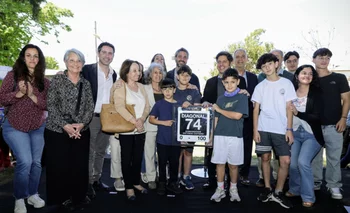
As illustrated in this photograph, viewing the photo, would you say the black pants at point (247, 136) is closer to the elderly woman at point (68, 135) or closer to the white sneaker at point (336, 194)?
the white sneaker at point (336, 194)

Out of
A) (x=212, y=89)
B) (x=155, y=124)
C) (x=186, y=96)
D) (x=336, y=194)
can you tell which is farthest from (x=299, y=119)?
(x=155, y=124)

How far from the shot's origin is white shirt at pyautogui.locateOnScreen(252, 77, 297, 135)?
12.3 feet

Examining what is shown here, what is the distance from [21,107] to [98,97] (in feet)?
3.49

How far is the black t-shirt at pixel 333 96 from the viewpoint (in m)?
3.96

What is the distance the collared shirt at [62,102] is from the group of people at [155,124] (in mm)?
12

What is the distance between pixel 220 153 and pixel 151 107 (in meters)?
1.29

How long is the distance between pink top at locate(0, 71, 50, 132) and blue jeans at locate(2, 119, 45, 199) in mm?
86

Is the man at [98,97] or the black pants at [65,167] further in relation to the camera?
the man at [98,97]

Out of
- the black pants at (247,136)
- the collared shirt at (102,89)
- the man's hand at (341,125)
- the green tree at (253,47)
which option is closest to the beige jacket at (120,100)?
the collared shirt at (102,89)

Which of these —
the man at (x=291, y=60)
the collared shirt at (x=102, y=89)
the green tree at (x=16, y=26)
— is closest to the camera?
the collared shirt at (x=102, y=89)

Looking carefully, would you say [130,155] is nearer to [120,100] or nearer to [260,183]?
[120,100]

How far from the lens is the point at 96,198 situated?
13.0 ft

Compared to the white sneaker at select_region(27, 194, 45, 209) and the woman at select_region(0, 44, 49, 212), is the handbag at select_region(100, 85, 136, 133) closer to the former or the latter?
the woman at select_region(0, 44, 49, 212)

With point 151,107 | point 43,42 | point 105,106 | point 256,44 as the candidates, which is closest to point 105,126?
point 105,106
